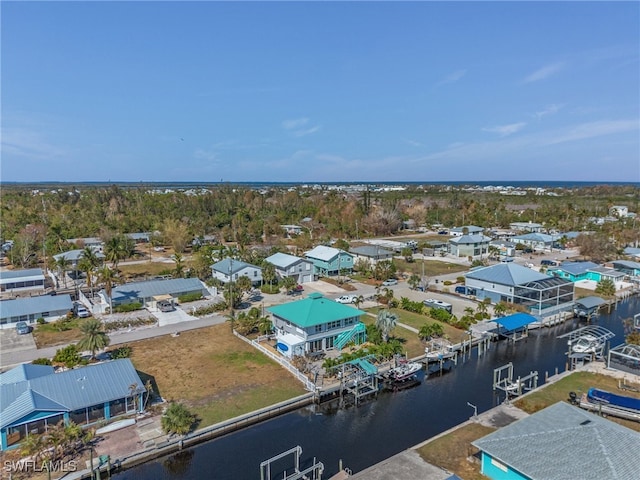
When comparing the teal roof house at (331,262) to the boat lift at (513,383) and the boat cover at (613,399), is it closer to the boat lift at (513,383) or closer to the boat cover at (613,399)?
the boat lift at (513,383)

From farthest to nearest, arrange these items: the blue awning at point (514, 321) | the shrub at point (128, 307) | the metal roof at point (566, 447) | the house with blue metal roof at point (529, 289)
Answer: the shrub at point (128, 307)
the house with blue metal roof at point (529, 289)
the blue awning at point (514, 321)
the metal roof at point (566, 447)

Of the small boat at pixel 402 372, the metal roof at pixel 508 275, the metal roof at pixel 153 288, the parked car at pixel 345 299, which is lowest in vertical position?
the small boat at pixel 402 372

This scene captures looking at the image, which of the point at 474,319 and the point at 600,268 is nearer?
the point at 474,319

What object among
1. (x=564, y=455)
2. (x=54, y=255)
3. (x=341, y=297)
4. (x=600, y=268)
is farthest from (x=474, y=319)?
(x=54, y=255)

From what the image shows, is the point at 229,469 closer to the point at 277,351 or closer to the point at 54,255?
the point at 277,351

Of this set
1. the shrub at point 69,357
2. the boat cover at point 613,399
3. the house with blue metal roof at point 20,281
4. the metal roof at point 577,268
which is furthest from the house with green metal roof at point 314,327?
the metal roof at point 577,268

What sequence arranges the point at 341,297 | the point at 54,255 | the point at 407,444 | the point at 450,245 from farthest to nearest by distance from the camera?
the point at 450,245, the point at 54,255, the point at 341,297, the point at 407,444
